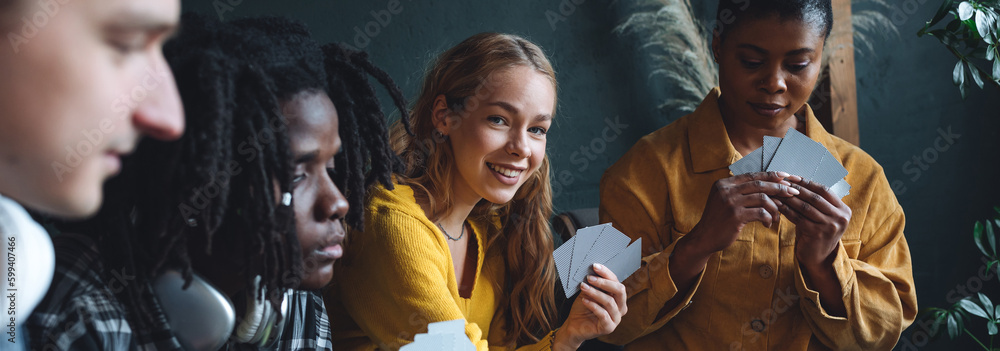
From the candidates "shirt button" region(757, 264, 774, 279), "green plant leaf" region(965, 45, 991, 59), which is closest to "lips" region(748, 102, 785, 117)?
"shirt button" region(757, 264, 774, 279)

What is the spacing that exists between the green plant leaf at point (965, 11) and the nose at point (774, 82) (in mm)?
648

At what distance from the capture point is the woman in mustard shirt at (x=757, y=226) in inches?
52.0

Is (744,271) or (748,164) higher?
(748,164)

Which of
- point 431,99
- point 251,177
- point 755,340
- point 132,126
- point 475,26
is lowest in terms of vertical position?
point 755,340

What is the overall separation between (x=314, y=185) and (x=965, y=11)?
1.63m

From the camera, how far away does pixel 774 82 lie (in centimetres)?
135

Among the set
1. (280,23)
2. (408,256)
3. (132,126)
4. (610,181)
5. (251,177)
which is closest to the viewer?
(132,126)

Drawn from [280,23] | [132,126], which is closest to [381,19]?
[280,23]

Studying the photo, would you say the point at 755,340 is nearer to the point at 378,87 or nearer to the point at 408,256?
the point at 408,256

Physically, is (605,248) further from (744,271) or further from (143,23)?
(143,23)

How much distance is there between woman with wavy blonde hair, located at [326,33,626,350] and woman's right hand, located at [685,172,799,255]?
205mm

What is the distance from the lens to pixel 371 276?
1242mm

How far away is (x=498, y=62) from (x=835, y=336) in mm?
859

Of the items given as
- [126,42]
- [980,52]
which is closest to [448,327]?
[126,42]
